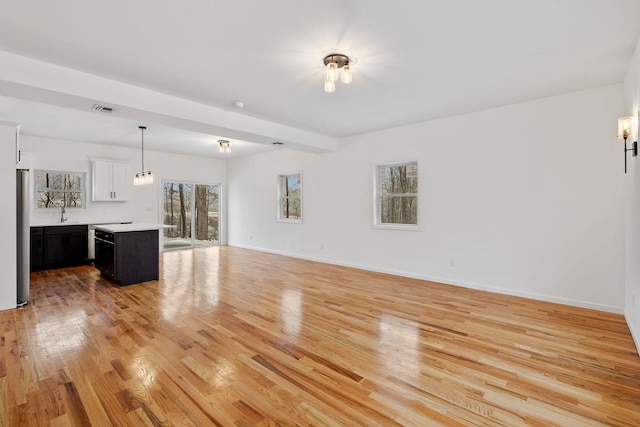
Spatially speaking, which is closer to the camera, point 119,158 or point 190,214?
point 119,158

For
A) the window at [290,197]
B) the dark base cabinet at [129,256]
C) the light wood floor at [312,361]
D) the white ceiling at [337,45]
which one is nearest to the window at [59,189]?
the dark base cabinet at [129,256]

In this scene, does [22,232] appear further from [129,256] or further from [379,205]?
[379,205]

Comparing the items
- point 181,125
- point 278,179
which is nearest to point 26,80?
point 181,125

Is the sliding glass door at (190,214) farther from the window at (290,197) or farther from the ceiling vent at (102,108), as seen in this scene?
the ceiling vent at (102,108)

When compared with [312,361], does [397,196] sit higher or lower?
higher

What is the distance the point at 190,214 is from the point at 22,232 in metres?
5.13

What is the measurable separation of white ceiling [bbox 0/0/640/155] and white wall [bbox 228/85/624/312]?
460mm

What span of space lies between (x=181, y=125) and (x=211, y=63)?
1555mm

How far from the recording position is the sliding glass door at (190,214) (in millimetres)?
8578

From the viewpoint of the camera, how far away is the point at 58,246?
6031 mm

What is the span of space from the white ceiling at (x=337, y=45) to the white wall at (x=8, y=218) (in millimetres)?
1138

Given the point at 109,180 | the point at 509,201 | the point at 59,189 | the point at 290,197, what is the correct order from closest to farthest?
the point at 509,201
the point at 59,189
the point at 109,180
the point at 290,197

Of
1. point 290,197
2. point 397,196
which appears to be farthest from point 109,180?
point 397,196

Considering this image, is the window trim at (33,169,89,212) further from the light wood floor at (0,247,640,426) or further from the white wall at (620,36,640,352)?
the white wall at (620,36,640,352)
